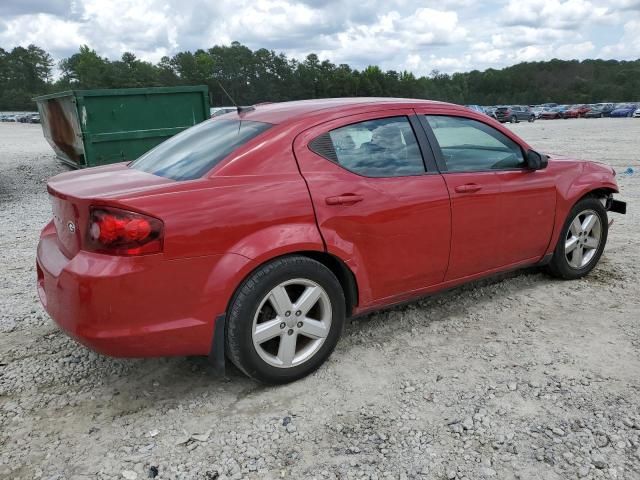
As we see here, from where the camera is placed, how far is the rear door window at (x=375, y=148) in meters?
3.20

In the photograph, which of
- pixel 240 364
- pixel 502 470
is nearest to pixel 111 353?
pixel 240 364

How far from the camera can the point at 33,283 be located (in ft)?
16.1

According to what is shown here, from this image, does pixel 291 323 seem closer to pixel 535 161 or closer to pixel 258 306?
pixel 258 306

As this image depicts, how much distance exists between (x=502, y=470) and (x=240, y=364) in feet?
4.47

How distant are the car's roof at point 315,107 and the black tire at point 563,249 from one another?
148 centimetres

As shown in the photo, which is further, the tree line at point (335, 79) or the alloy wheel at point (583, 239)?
the tree line at point (335, 79)

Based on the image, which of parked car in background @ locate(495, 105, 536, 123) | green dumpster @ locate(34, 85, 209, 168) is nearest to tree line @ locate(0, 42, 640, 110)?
parked car in background @ locate(495, 105, 536, 123)

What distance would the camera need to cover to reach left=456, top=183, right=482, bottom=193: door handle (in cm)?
359

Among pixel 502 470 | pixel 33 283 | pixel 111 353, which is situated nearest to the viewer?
pixel 502 470

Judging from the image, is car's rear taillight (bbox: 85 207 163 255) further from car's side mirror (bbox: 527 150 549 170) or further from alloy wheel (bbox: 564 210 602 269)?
alloy wheel (bbox: 564 210 602 269)

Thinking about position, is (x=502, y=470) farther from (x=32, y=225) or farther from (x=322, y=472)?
(x=32, y=225)

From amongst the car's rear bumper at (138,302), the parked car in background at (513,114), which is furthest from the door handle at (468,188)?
the parked car in background at (513,114)

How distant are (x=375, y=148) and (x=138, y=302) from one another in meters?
1.68

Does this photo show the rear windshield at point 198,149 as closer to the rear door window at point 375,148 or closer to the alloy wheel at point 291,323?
the rear door window at point 375,148
